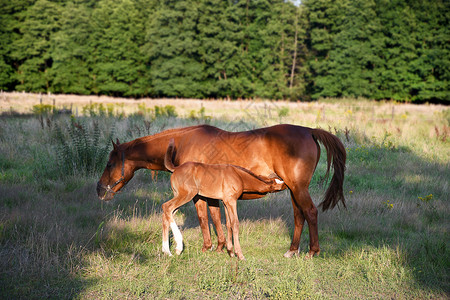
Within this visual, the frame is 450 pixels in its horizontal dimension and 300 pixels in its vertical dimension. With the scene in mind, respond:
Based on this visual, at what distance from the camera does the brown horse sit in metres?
4.89

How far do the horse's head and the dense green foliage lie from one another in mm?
42015

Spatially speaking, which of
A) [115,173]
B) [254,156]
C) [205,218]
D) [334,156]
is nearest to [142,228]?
[115,173]

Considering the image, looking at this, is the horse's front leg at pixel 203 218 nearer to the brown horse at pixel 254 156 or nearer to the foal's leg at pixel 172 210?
the brown horse at pixel 254 156

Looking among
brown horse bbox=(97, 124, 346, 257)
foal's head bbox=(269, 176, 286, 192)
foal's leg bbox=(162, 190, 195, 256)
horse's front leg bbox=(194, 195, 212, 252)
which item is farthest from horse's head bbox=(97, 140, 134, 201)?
foal's head bbox=(269, 176, 286, 192)

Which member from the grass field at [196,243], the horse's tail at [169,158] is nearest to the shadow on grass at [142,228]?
the grass field at [196,243]

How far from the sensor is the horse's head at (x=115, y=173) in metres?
5.34

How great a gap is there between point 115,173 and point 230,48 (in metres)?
45.8

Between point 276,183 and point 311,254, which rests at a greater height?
point 276,183

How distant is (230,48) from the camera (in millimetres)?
49188

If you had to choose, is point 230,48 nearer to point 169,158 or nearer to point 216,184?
point 169,158

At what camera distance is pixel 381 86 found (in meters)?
47.8

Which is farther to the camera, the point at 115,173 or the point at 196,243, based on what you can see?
the point at 196,243

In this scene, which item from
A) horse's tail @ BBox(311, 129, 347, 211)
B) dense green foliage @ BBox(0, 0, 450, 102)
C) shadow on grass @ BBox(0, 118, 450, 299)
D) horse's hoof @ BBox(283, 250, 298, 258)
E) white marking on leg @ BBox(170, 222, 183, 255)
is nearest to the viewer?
shadow on grass @ BBox(0, 118, 450, 299)

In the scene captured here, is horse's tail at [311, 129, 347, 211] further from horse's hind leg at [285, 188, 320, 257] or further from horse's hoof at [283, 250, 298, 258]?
horse's hoof at [283, 250, 298, 258]
